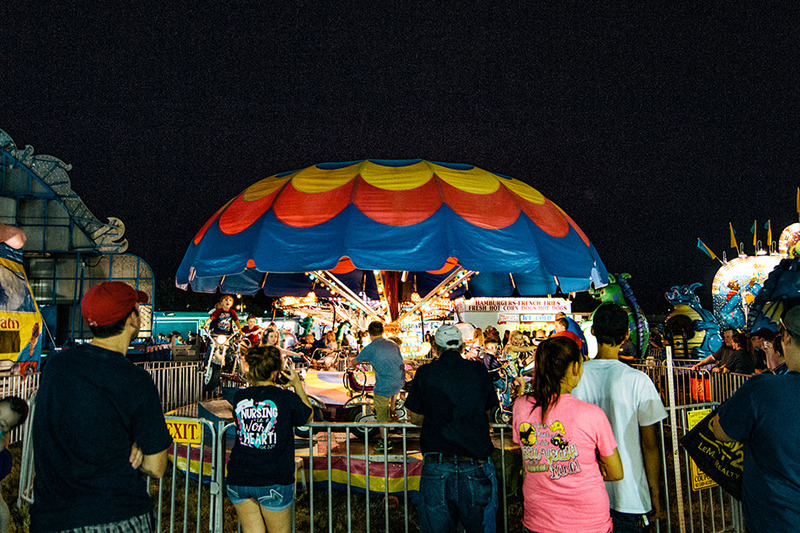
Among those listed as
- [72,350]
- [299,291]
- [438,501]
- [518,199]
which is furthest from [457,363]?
[299,291]

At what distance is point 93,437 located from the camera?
2.30 m

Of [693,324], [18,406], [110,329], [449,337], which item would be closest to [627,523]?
[449,337]

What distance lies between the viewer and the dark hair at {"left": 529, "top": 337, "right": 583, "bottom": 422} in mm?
2924

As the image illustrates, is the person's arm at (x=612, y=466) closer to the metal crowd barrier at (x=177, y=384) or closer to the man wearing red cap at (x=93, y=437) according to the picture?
the man wearing red cap at (x=93, y=437)

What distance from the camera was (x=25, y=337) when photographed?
13.4m

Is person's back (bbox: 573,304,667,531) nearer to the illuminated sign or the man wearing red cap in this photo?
the man wearing red cap

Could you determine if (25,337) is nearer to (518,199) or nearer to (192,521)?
(192,521)

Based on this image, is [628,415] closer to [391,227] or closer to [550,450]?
[550,450]

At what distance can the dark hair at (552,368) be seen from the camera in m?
2.92

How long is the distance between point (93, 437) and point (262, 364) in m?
1.60

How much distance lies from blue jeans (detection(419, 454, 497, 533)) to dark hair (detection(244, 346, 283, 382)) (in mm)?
1326

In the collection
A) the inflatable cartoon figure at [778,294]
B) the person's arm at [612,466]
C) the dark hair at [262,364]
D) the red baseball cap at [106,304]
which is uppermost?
the inflatable cartoon figure at [778,294]

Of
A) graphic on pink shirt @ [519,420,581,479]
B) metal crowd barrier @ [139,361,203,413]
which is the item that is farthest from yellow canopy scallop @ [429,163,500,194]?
metal crowd barrier @ [139,361,203,413]

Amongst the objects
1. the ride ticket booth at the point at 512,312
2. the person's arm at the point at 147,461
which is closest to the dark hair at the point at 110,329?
the person's arm at the point at 147,461
